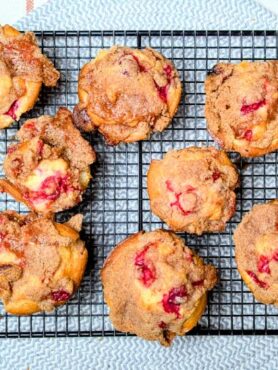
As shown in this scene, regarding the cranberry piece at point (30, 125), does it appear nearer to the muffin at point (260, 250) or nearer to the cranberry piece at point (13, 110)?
the cranberry piece at point (13, 110)

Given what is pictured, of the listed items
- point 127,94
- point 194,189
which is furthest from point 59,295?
point 127,94

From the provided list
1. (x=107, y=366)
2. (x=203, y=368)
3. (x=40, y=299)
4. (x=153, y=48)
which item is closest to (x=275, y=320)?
(x=203, y=368)

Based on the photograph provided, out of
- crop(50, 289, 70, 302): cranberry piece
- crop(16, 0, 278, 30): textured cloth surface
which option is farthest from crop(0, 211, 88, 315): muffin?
crop(16, 0, 278, 30): textured cloth surface

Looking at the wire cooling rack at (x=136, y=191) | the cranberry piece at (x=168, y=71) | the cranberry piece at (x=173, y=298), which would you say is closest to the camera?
the cranberry piece at (x=173, y=298)

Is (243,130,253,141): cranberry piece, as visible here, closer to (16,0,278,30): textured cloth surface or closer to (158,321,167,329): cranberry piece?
(16,0,278,30): textured cloth surface

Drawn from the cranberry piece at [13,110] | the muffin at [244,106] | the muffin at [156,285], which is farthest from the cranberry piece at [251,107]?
the cranberry piece at [13,110]

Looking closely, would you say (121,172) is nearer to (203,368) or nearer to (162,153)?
(162,153)
